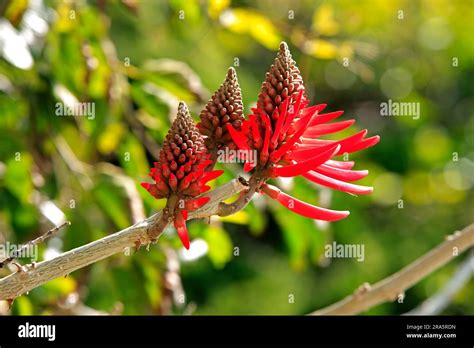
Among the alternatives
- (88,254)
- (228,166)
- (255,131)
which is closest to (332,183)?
(255,131)

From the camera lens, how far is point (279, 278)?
441cm

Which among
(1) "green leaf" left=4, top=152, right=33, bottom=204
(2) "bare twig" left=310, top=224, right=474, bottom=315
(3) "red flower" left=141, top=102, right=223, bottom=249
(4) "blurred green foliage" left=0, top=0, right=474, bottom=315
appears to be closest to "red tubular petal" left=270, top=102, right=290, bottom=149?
(3) "red flower" left=141, top=102, right=223, bottom=249

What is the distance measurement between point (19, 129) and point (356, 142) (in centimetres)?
178

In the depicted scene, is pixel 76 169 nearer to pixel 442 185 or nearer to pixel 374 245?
pixel 374 245

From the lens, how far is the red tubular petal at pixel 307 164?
108 centimetres

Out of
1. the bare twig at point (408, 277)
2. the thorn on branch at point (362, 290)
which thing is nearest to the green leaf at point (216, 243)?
the bare twig at point (408, 277)

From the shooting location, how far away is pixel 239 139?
1.15 metres

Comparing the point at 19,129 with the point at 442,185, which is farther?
the point at 442,185

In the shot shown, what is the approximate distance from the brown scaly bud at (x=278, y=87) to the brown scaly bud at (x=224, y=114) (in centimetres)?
4

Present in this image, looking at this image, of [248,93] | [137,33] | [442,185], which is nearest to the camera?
[248,93]

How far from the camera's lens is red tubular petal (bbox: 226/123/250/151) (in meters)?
1.14

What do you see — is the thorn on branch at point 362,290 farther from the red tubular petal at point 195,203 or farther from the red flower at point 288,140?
the red tubular petal at point 195,203
